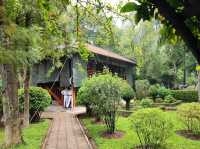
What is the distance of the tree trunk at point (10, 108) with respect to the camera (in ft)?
33.9

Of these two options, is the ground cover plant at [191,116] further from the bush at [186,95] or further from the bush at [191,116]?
the bush at [186,95]

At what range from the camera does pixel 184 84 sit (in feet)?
116

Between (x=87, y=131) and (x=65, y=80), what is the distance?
10798mm

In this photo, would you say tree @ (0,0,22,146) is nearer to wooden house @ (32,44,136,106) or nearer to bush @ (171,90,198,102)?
wooden house @ (32,44,136,106)

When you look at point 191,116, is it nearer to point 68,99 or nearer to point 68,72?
point 68,99

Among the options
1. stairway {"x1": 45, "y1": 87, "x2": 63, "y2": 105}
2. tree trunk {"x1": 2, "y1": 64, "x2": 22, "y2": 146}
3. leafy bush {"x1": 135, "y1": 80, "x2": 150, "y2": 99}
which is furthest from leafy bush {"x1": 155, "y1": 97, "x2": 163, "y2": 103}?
tree trunk {"x1": 2, "y1": 64, "x2": 22, "y2": 146}

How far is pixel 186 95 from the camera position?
81.2 ft

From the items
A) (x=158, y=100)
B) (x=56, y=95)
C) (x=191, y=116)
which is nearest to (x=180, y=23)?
(x=191, y=116)

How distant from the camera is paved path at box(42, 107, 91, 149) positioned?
1078 centimetres

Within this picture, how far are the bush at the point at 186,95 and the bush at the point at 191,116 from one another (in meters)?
12.3

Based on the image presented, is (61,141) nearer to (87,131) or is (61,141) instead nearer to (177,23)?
(87,131)

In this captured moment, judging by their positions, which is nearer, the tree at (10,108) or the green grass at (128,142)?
the green grass at (128,142)

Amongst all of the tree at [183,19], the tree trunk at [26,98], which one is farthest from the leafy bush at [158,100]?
the tree at [183,19]

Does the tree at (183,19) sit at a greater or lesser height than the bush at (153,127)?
greater
